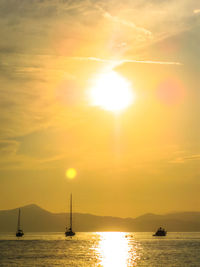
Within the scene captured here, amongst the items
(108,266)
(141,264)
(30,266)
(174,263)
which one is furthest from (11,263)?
(174,263)

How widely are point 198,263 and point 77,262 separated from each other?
27.8 m

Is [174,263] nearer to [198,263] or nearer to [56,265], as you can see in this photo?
[198,263]

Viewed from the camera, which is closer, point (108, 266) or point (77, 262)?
point (108, 266)

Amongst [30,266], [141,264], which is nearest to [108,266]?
[141,264]

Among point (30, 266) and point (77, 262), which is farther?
point (77, 262)

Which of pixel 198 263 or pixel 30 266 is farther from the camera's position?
pixel 198 263

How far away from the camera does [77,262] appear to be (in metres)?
100

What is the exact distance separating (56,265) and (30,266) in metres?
5.89

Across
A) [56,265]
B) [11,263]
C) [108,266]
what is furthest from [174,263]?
[11,263]

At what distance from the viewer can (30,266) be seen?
91.6 meters

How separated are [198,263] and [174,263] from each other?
5.80 m

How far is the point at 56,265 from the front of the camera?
94.2 meters

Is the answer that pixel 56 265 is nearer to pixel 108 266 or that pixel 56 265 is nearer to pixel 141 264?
pixel 108 266

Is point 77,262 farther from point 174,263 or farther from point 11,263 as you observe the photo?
point 174,263
